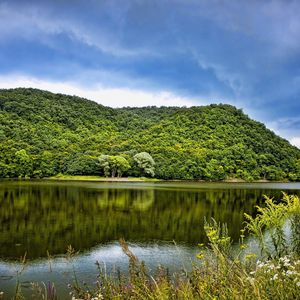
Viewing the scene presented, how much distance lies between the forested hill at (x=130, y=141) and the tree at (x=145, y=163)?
92.7 inches

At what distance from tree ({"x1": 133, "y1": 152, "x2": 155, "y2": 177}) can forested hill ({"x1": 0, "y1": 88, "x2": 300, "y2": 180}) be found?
236cm

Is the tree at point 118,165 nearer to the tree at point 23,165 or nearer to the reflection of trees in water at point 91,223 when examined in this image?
the tree at point 23,165

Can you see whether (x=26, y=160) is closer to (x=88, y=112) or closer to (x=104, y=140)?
(x=104, y=140)

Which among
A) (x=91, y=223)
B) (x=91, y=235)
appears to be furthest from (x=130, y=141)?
(x=91, y=235)

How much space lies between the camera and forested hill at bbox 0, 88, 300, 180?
4205 inches

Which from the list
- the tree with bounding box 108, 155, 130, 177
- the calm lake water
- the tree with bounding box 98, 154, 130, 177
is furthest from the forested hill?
the calm lake water

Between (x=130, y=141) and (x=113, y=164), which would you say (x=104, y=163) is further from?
(x=130, y=141)

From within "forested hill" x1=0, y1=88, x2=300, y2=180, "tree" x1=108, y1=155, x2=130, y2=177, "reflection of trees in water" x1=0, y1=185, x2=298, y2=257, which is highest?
"forested hill" x1=0, y1=88, x2=300, y2=180

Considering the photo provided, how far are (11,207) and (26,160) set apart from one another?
76224mm

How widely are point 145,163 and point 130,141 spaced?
28.1m

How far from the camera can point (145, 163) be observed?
10438 centimetres

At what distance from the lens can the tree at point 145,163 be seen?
341ft

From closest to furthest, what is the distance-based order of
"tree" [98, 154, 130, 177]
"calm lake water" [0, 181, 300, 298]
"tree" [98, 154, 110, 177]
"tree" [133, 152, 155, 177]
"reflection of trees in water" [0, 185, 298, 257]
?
"calm lake water" [0, 181, 300, 298]
"reflection of trees in water" [0, 185, 298, 257]
"tree" [98, 154, 110, 177]
"tree" [98, 154, 130, 177]
"tree" [133, 152, 155, 177]

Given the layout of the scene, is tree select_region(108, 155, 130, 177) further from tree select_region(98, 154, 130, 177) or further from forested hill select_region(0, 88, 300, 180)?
forested hill select_region(0, 88, 300, 180)
